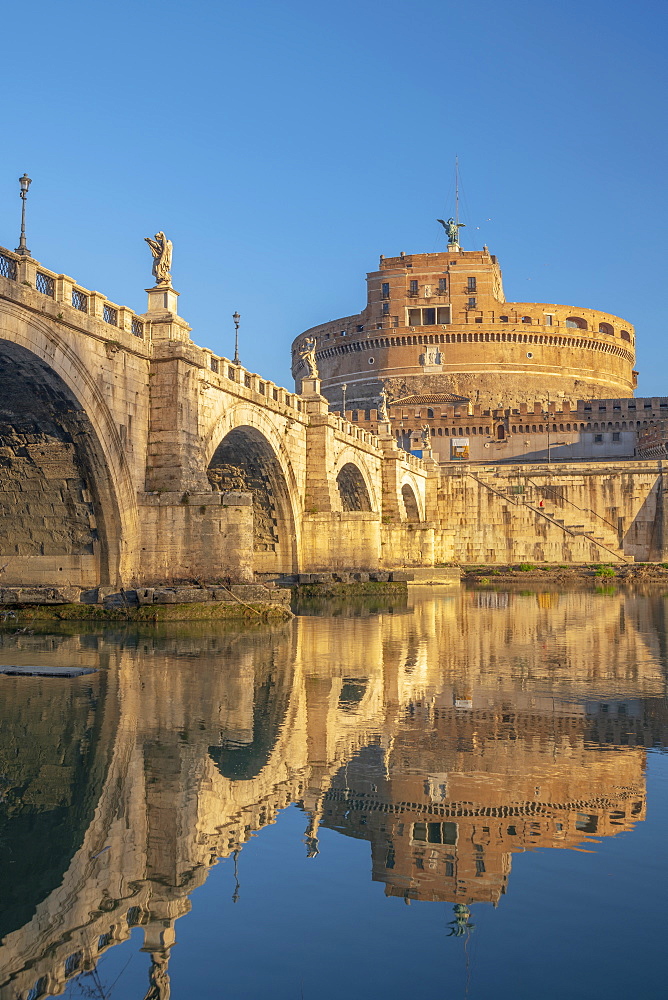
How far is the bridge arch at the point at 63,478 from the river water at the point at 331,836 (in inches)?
345

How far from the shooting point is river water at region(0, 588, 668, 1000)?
13.0 ft

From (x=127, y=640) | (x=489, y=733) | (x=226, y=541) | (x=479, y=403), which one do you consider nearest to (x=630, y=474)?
(x=479, y=403)

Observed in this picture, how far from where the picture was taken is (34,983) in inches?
150

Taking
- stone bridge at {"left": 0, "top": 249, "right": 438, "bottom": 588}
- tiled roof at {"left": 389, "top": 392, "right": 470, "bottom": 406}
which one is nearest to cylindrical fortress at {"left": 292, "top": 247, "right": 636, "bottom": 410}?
tiled roof at {"left": 389, "top": 392, "right": 470, "bottom": 406}

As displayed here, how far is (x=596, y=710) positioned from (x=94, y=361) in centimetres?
1393

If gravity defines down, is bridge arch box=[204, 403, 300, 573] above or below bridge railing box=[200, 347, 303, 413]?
below

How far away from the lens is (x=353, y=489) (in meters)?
45.8

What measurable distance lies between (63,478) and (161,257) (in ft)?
19.9

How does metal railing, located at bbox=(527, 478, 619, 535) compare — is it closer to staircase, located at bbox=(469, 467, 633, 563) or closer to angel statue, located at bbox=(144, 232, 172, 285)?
staircase, located at bbox=(469, 467, 633, 563)

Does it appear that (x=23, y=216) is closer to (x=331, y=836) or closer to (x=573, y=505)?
(x=331, y=836)

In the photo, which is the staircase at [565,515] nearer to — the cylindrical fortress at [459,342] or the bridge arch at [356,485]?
the bridge arch at [356,485]

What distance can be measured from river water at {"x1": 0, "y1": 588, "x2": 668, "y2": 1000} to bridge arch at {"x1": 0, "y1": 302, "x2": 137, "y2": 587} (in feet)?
28.7

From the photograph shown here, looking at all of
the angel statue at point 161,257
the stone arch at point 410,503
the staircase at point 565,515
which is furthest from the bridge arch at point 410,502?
the angel statue at point 161,257

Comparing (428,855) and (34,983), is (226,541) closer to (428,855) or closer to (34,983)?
(428,855)
